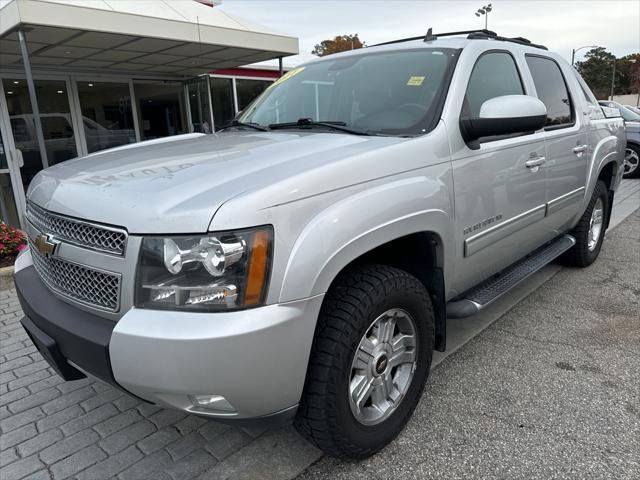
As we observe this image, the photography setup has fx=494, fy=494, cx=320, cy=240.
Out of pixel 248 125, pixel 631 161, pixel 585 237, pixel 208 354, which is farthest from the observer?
pixel 631 161

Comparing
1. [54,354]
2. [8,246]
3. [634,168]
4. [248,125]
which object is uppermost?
[248,125]

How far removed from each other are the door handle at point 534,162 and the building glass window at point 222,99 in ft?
30.3

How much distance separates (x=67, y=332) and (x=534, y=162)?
2.81 meters

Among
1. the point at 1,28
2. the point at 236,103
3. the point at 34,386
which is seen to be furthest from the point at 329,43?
the point at 34,386

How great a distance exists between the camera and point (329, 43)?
46781 mm

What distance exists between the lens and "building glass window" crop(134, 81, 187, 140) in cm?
1024

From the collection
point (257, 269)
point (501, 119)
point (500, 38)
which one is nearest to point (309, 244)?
point (257, 269)

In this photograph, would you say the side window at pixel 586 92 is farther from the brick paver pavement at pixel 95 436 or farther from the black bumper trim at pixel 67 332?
the black bumper trim at pixel 67 332

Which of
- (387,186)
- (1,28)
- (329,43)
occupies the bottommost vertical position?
(387,186)

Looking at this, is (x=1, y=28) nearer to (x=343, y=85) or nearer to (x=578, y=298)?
(x=343, y=85)

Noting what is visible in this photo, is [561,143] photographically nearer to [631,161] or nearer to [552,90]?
[552,90]

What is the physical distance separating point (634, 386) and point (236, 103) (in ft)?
34.6

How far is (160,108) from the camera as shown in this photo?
10.6 m

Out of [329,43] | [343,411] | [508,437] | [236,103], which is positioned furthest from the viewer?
[329,43]
